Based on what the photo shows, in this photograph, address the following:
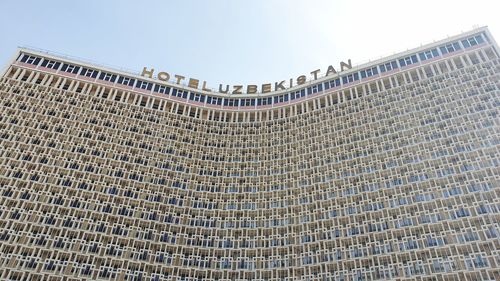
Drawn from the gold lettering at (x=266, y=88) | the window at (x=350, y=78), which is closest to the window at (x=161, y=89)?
the gold lettering at (x=266, y=88)

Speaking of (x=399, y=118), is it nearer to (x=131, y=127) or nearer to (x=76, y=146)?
(x=131, y=127)

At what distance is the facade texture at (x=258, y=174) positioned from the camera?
245 ft

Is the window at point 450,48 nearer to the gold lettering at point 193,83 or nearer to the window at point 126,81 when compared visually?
the gold lettering at point 193,83

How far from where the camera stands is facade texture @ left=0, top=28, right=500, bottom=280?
2945 inches

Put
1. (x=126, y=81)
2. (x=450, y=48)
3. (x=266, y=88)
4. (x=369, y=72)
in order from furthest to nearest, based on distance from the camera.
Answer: (x=266, y=88) → (x=126, y=81) → (x=369, y=72) → (x=450, y=48)

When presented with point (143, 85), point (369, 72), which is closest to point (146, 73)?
point (143, 85)

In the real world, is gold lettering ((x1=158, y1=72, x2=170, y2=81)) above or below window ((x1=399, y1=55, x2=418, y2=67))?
above

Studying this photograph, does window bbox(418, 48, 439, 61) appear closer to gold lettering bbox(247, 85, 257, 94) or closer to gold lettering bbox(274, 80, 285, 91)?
gold lettering bbox(274, 80, 285, 91)

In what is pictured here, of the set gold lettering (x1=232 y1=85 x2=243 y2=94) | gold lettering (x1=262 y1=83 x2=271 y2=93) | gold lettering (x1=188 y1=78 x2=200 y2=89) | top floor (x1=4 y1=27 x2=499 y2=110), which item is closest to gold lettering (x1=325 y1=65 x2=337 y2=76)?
top floor (x1=4 y1=27 x2=499 y2=110)

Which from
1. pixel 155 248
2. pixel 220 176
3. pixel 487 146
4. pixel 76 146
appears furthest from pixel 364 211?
pixel 76 146

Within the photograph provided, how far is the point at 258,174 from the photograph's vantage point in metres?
97.2

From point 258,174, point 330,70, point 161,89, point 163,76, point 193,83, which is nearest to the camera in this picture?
point 258,174

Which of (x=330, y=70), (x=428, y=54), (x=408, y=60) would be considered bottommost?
(x=408, y=60)

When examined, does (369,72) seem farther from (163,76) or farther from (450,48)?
(163,76)
